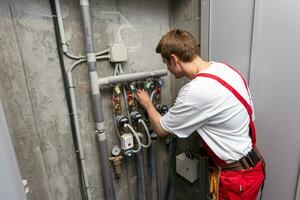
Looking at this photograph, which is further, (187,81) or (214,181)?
(187,81)

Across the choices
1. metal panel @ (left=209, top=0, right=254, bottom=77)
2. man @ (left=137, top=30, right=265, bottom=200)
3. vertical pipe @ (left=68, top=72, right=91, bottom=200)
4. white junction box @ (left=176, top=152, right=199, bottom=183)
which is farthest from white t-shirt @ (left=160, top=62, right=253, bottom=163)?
white junction box @ (left=176, top=152, right=199, bottom=183)

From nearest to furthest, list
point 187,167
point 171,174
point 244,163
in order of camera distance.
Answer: point 244,163
point 187,167
point 171,174

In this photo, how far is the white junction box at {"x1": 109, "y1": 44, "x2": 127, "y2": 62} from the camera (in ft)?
3.84

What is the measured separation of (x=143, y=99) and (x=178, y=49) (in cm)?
39

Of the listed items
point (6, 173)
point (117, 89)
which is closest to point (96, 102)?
point (117, 89)

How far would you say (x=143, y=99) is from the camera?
4.02 feet

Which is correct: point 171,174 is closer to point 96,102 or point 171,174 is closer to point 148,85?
point 148,85

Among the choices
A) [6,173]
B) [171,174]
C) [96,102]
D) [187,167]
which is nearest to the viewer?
[6,173]

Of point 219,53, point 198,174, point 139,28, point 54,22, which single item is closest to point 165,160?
point 198,174

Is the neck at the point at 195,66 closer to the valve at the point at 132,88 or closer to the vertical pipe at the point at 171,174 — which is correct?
the valve at the point at 132,88

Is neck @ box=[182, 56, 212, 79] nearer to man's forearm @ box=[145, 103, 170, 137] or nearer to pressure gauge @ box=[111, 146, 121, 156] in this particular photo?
man's forearm @ box=[145, 103, 170, 137]

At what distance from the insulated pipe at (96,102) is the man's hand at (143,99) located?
250 mm

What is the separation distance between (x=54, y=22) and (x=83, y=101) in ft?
1.49

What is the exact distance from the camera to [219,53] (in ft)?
4.19
